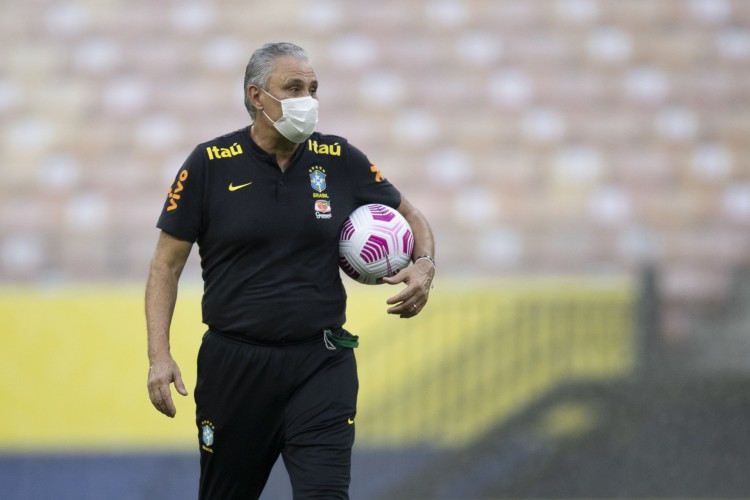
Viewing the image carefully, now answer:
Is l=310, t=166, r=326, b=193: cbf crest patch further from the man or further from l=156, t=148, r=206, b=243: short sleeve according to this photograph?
l=156, t=148, r=206, b=243: short sleeve

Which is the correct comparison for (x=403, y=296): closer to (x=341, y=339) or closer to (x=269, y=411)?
(x=341, y=339)

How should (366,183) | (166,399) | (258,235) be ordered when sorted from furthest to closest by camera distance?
1. (366,183)
2. (258,235)
3. (166,399)

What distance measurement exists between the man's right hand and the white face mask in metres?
0.88

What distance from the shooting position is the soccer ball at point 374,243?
13.8 feet

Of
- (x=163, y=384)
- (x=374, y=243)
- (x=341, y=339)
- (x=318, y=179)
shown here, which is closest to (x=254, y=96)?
(x=318, y=179)

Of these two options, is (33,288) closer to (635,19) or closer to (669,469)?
(669,469)

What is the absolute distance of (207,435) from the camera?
4.25 metres

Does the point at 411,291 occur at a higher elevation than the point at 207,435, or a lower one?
higher

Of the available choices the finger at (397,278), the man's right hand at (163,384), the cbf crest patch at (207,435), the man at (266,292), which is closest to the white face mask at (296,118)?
the man at (266,292)

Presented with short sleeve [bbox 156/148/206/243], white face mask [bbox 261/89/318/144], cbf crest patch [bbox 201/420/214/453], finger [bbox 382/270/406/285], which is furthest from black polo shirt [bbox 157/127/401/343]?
cbf crest patch [bbox 201/420/214/453]

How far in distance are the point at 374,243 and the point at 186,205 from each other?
26.1 inches

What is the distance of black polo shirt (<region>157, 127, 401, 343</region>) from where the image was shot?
4109mm

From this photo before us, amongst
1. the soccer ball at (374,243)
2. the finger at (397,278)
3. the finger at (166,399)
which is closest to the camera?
the finger at (166,399)

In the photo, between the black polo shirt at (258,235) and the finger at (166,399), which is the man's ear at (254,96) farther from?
the finger at (166,399)
